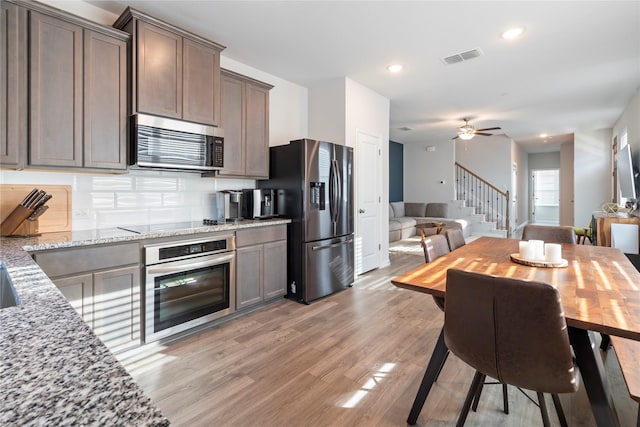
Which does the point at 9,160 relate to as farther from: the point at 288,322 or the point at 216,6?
the point at 288,322

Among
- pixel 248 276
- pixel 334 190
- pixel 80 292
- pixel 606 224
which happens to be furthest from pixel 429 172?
pixel 80 292

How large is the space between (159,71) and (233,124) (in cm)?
86

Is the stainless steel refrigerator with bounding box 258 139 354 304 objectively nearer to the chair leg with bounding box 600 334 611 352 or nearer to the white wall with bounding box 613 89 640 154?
the chair leg with bounding box 600 334 611 352

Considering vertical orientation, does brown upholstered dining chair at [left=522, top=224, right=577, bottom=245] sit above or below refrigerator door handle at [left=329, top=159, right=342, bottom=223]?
below

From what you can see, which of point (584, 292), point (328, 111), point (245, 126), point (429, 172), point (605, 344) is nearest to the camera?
point (584, 292)

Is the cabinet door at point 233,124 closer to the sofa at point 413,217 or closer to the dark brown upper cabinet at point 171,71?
the dark brown upper cabinet at point 171,71

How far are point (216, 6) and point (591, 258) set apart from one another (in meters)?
3.26

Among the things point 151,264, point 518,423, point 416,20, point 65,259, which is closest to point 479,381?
point 518,423

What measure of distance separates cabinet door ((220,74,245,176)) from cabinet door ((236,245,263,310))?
836 millimetres

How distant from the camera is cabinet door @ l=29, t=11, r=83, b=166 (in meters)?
2.14

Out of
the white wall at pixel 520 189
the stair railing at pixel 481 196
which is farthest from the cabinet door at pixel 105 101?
the white wall at pixel 520 189

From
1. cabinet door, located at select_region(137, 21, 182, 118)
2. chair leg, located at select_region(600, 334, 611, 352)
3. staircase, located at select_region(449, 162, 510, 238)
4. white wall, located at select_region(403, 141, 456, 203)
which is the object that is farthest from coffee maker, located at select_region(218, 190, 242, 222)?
white wall, located at select_region(403, 141, 456, 203)

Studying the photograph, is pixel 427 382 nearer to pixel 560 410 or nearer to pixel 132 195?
pixel 560 410

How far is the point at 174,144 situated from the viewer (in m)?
2.77
